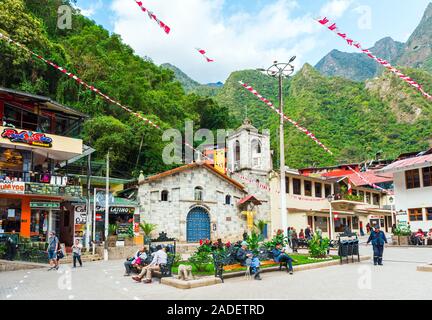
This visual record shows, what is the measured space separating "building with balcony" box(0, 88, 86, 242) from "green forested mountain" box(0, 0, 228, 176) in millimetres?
5636

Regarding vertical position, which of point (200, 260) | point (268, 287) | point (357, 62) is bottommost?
point (268, 287)

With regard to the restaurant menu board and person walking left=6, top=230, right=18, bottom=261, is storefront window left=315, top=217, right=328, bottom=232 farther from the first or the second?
person walking left=6, top=230, right=18, bottom=261

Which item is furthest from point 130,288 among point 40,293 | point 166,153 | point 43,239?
point 166,153

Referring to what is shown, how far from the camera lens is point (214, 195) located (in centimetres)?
3403

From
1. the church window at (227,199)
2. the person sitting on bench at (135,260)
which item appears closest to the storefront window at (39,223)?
the person sitting on bench at (135,260)

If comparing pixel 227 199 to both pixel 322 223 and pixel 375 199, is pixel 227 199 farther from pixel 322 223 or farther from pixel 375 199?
pixel 375 199

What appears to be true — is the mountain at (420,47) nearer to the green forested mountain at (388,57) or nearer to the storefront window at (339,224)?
the green forested mountain at (388,57)

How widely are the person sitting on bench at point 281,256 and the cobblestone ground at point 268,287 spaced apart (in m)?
0.36

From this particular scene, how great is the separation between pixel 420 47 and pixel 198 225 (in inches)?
4368

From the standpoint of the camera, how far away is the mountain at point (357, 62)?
5443 inches

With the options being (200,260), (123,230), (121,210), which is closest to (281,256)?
(200,260)

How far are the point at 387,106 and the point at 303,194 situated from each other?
45.0 meters

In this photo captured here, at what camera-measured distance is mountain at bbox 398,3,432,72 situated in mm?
109581

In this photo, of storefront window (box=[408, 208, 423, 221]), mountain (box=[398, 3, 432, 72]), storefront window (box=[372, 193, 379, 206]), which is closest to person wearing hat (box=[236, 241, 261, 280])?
storefront window (box=[408, 208, 423, 221])
